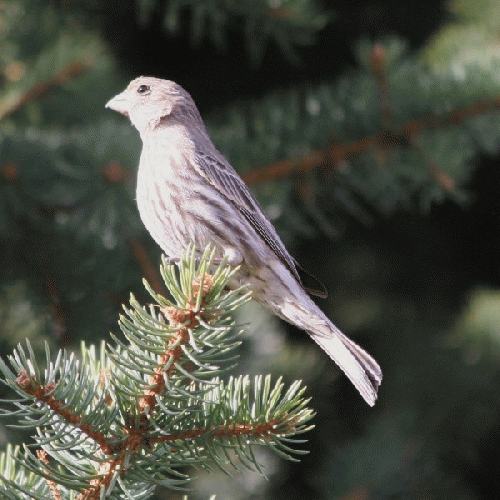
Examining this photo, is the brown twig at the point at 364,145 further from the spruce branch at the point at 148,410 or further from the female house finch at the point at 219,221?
the spruce branch at the point at 148,410

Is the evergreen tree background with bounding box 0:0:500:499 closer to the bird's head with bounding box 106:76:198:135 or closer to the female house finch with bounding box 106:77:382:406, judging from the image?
the bird's head with bounding box 106:76:198:135

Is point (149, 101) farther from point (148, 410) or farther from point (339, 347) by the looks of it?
point (148, 410)

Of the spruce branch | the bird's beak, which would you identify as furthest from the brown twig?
the spruce branch

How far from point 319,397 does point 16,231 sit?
1831mm

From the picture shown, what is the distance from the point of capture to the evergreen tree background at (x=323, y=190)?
10.8ft

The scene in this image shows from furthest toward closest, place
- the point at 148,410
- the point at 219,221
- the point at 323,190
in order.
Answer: the point at 323,190, the point at 219,221, the point at 148,410

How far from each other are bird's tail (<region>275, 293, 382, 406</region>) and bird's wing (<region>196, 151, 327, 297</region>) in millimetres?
99

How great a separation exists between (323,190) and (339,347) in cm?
108

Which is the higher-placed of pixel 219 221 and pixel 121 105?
pixel 121 105

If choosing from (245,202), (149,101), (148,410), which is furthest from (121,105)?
(148,410)

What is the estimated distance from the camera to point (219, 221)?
119 inches

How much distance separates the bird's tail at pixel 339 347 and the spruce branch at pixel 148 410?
538 mm

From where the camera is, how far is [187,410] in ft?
5.93

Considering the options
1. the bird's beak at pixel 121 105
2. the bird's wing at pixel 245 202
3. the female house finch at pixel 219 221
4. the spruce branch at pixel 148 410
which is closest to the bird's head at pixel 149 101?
the bird's beak at pixel 121 105
